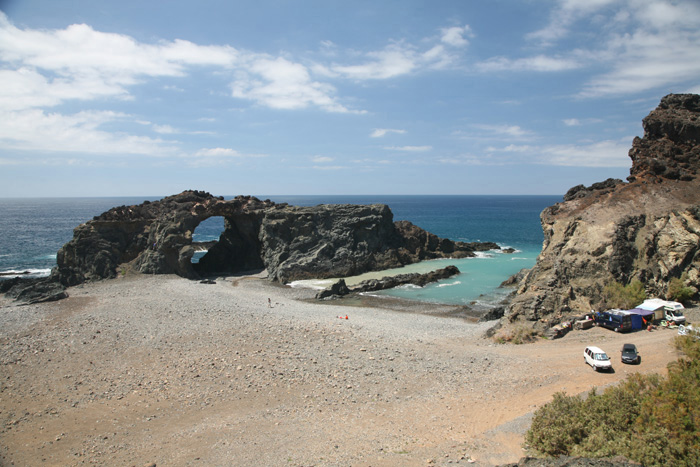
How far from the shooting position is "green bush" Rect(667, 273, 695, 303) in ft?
77.5

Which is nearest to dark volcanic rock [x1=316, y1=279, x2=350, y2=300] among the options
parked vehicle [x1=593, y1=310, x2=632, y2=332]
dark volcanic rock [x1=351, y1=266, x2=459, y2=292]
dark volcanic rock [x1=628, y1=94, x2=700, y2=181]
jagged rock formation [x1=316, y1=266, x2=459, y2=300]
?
jagged rock formation [x1=316, y1=266, x2=459, y2=300]

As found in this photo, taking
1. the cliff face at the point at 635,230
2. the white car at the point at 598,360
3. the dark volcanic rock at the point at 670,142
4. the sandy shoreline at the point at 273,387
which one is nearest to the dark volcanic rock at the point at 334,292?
the sandy shoreline at the point at 273,387

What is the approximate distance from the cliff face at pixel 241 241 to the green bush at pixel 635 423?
36.4 meters

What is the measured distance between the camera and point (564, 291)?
1029 inches

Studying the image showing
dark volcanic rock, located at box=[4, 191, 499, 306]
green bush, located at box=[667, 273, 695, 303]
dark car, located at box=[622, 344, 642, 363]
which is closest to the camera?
dark car, located at box=[622, 344, 642, 363]

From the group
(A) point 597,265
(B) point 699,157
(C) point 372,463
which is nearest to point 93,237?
(C) point 372,463

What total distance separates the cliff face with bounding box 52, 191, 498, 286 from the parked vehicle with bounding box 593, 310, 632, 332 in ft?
95.6

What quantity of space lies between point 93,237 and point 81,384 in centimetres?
2913

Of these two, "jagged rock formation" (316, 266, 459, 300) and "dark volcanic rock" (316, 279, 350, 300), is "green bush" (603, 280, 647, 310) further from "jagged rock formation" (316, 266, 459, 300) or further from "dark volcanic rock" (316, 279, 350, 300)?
"dark volcanic rock" (316, 279, 350, 300)

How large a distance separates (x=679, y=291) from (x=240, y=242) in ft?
148

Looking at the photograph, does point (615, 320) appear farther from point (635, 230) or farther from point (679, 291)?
point (635, 230)

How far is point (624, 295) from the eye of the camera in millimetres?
24109

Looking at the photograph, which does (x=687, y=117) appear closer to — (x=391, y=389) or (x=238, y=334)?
(x=391, y=389)

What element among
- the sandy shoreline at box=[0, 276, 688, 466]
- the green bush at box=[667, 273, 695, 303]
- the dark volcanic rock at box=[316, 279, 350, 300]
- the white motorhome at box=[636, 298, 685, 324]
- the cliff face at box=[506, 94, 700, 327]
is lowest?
the dark volcanic rock at box=[316, 279, 350, 300]
